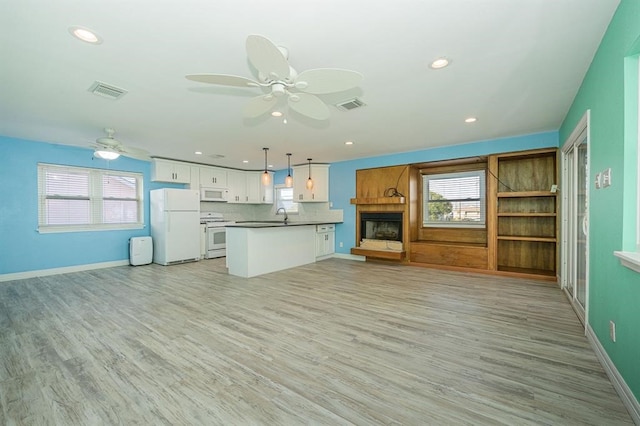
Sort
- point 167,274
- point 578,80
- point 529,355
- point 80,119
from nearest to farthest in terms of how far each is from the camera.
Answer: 1. point 529,355
2. point 578,80
3. point 80,119
4. point 167,274

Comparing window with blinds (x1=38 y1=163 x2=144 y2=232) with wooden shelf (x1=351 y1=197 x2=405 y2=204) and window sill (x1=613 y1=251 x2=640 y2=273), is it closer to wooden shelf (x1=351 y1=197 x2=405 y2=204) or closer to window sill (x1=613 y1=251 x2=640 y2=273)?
wooden shelf (x1=351 y1=197 x2=405 y2=204)

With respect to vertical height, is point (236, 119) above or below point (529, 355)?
above

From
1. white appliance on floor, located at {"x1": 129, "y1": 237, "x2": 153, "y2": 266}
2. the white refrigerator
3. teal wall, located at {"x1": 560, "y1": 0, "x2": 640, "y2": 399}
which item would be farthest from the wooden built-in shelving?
white appliance on floor, located at {"x1": 129, "y1": 237, "x2": 153, "y2": 266}

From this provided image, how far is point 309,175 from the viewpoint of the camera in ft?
23.3

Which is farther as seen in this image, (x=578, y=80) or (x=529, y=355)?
(x=578, y=80)

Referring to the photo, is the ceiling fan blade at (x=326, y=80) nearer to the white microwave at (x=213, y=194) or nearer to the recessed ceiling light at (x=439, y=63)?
the recessed ceiling light at (x=439, y=63)

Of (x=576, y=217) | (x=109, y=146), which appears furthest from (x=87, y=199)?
(x=576, y=217)

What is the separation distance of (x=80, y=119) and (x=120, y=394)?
12.5 ft

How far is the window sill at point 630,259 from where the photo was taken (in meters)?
1.42

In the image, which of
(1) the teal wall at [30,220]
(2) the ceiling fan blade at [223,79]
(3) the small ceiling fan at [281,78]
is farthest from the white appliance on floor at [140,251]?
(2) the ceiling fan blade at [223,79]

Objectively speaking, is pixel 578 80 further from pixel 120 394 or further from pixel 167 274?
pixel 167 274

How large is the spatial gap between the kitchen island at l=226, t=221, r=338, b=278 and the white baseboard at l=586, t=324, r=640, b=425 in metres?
4.43

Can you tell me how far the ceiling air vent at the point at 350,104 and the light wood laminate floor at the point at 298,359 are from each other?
251 cm

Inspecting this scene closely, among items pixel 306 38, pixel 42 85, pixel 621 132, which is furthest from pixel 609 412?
pixel 42 85
